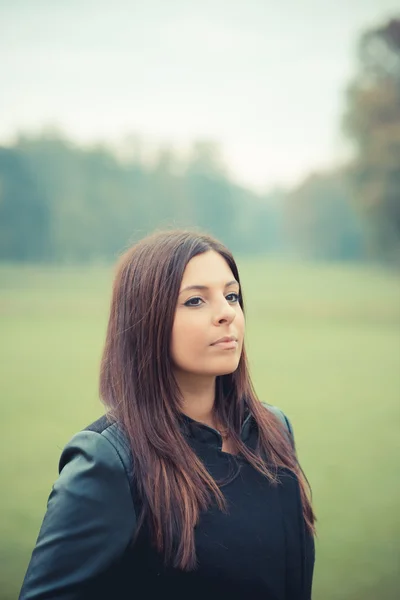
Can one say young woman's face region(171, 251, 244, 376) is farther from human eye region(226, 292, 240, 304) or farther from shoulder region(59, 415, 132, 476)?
shoulder region(59, 415, 132, 476)

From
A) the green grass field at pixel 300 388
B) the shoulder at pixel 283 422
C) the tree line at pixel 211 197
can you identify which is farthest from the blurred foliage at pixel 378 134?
the shoulder at pixel 283 422

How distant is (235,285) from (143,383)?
252 mm

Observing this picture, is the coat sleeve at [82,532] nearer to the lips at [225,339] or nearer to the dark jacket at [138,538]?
the dark jacket at [138,538]

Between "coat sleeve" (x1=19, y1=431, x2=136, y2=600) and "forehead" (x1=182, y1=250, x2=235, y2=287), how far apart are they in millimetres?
334

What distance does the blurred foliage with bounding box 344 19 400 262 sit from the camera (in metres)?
3.09

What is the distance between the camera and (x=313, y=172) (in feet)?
11.0

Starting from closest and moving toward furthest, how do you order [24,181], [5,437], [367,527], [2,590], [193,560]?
[193,560]
[2,590]
[367,527]
[5,437]
[24,181]

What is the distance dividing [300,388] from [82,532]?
8.52 ft

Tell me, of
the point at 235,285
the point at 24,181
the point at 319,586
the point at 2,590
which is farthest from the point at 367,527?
the point at 24,181

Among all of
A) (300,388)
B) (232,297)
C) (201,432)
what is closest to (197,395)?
(201,432)

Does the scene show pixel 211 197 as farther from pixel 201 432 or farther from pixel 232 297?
pixel 201 432

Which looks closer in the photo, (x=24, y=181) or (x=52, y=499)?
(x=52, y=499)

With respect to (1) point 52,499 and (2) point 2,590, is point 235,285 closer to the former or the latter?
(1) point 52,499

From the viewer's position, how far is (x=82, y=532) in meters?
0.94
